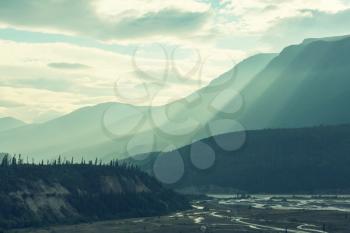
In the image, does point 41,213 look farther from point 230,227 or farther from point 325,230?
point 325,230

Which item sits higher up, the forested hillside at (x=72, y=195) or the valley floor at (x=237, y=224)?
the forested hillside at (x=72, y=195)

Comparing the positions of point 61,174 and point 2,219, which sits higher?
point 61,174

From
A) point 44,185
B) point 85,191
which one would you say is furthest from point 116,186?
point 44,185

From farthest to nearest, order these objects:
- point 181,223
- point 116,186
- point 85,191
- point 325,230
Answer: point 116,186 → point 85,191 → point 181,223 → point 325,230

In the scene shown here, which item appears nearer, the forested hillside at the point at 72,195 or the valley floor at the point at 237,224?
the valley floor at the point at 237,224

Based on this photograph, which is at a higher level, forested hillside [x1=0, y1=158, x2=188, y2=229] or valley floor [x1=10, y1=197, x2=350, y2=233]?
forested hillside [x1=0, y1=158, x2=188, y2=229]

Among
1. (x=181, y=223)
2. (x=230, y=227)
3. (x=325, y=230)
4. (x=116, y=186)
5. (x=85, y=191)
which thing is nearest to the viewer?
(x=325, y=230)

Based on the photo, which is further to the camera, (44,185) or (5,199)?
(44,185)

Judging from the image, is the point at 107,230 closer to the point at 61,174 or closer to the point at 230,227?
the point at 230,227

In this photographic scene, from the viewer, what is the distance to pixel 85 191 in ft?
546

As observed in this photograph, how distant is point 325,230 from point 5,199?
79.5 m

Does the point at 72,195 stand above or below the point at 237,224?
above

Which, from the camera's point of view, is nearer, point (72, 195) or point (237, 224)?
point (237, 224)

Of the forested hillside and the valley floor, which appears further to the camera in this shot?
the forested hillside
